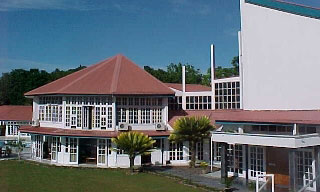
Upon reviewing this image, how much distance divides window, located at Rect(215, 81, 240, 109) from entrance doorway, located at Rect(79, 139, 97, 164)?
937 centimetres

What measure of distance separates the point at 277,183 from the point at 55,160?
14.7 m

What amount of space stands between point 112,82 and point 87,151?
198 inches

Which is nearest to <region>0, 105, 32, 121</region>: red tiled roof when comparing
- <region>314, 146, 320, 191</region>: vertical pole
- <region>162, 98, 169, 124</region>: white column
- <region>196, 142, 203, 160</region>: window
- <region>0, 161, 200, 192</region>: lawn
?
<region>0, 161, 200, 192</region>: lawn

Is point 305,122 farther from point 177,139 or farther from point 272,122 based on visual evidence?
point 177,139

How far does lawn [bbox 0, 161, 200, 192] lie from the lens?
16.3 metres

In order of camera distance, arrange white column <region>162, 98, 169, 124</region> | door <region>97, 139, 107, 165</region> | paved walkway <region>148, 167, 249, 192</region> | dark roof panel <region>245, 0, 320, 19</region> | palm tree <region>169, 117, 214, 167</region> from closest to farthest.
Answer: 1. paved walkway <region>148, 167, 249, 192</region>
2. dark roof panel <region>245, 0, 320, 19</region>
3. palm tree <region>169, 117, 214, 167</region>
4. door <region>97, 139, 107, 165</region>
5. white column <region>162, 98, 169, 124</region>

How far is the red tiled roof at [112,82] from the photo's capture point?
81.4ft

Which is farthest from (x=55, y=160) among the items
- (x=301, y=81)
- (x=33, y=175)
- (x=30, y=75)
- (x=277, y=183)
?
(x=30, y=75)

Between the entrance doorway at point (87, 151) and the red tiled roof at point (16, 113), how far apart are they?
22.3 meters

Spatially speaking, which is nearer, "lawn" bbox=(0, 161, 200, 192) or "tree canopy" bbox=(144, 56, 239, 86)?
"lawn" bbox=(0, 161, 200, 192)

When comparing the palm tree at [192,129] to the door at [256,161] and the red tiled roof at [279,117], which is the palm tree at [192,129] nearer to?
the red tiled roof at [279,117]

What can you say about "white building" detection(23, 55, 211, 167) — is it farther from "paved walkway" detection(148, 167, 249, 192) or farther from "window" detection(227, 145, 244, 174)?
"window" detection(227, 145, 244, 174)

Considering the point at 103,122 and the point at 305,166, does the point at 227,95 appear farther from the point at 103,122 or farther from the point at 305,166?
the point at 305,166

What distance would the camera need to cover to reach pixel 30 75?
6819 cm
